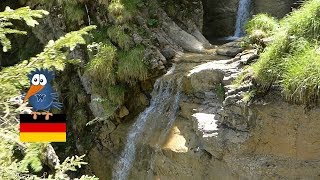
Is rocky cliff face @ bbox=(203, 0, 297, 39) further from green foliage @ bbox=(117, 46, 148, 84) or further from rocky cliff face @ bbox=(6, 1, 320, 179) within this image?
green foliage @ bbox=(117, 46, 148, 84)

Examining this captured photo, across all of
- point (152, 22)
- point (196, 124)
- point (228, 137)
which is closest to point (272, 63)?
point (228, 137)

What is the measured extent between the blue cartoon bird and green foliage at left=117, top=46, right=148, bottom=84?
5516 millimetres

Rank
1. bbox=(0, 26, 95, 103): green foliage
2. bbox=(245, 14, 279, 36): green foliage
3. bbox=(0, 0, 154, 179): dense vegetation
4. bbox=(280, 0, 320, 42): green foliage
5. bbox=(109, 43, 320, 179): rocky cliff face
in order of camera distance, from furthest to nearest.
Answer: bbox=(0, 0, 154, 179): dense vegetation
bbox=(245, 14, 279, 36): green foliage
bbox=(280, 0, 320, 42): green foliage
bbox=(109, 43, 320, 179): rocky cliff face
bbox=(0, 26, 95, 103): green foliage

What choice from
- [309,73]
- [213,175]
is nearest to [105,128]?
[213,175]

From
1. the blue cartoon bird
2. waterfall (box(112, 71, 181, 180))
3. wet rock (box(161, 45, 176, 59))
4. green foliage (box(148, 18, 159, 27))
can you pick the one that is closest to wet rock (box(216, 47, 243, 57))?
wet rock (box(161, 45, 176, 59))

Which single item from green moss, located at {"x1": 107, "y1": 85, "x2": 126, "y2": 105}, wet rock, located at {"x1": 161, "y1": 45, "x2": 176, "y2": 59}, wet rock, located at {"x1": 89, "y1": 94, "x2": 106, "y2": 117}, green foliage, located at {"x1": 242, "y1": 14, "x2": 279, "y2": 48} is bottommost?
wet rock, located at {"x1": 89, "y1": 94, "x2": 106, "y2": 117}

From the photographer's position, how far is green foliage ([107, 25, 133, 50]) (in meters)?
8.29

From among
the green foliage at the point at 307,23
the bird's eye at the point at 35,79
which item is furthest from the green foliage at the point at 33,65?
the green foliage at the point at 307,23

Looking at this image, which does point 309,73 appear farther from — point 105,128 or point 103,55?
point 105,128

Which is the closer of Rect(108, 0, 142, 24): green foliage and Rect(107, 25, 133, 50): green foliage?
Rect(107, 25, 133, 50): green foliage

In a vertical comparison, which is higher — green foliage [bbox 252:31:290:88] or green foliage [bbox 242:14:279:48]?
green foliage [bbox 242:14:279:48]

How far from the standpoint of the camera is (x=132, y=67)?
790 centimetres

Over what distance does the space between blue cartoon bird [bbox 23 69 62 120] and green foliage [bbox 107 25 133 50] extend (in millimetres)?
5948

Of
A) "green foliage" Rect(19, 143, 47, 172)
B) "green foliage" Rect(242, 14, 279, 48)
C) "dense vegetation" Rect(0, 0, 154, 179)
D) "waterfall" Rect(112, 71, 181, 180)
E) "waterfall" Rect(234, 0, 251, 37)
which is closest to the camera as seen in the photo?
"green foliage" Rect(19, 143, 47, 172)
